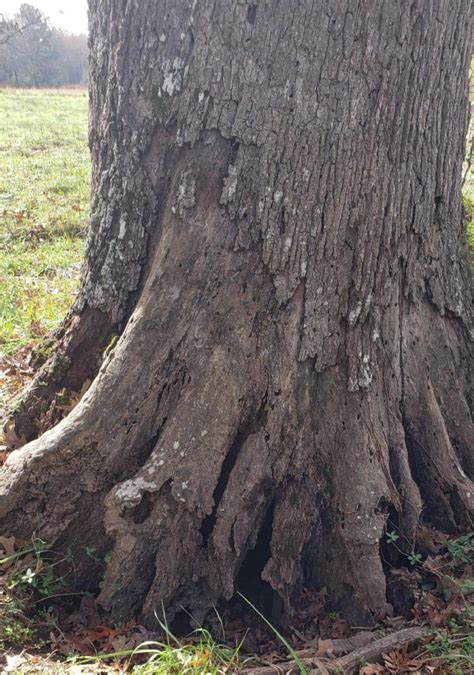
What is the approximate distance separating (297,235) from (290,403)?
0.75 metres

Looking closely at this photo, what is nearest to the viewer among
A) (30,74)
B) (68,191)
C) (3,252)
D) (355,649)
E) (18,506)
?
(355,649)

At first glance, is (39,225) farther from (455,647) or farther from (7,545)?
(455,647)

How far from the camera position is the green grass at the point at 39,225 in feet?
17.0

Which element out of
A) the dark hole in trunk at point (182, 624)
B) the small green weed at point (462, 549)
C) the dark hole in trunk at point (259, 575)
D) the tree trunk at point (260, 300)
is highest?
the tree trunk at point (260, 300)

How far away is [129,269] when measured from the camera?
3010mm

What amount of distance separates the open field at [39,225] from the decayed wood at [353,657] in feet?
10.3

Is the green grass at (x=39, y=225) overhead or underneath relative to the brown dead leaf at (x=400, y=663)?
overhead

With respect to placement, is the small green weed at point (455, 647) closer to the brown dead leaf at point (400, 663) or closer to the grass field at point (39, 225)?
the brown dead leaf at point (400, 663)

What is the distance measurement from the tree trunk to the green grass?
223 cm

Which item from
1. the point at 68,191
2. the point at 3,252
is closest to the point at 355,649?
the point at 3,252

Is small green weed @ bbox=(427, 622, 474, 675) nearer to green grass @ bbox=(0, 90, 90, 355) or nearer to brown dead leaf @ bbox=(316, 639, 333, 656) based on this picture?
brown dead leaf @ bbox=(316, 639, 333, 656)

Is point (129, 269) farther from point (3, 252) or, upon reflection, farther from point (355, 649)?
point (3, 252)

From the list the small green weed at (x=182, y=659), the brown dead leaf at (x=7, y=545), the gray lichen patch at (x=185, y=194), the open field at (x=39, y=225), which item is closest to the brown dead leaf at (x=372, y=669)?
the small green weed at (x=182, y=659)

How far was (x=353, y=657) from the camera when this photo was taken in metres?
2.49
